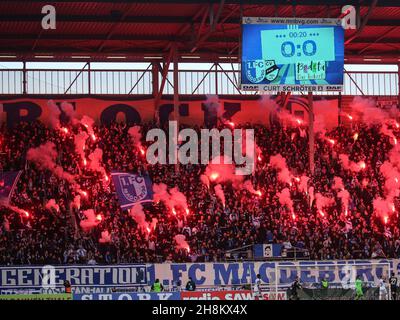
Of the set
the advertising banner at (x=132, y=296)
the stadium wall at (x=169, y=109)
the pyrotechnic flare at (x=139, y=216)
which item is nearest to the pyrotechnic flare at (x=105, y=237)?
the pyrotechnic flare at (x=139, y=216)

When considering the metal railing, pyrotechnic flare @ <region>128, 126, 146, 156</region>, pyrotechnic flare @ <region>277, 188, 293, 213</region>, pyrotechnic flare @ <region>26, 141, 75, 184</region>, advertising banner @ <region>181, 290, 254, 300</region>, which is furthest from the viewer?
the metal railing

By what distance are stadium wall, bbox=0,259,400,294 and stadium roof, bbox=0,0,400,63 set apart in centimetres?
994

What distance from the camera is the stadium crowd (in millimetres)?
34594

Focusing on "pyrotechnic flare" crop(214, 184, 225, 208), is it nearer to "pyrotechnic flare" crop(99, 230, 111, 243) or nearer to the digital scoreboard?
"pyrotechnic flare" crop(99, 230, 111, 243)

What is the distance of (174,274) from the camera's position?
3031 cm

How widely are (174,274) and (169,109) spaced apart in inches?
681

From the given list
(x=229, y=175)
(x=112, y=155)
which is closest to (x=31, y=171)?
(x=112, y=155)

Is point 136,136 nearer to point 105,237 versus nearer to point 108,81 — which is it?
point 108,81

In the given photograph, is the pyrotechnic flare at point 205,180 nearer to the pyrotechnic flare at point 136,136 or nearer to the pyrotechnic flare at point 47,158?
the pyrotechnic flare at point 136,136

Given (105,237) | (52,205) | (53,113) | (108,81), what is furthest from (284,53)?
(108,81)

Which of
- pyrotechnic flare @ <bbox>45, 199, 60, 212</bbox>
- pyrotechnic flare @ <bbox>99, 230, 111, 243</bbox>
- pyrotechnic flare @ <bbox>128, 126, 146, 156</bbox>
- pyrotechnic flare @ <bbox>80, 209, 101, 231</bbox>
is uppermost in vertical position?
pyrotechnic flare @ <bbox>128, 126, 146, 156</bbox>

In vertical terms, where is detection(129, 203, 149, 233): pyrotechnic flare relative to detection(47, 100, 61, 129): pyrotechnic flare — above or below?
below

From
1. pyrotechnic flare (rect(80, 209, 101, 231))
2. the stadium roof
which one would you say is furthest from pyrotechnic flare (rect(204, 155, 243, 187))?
pyrotechnic flare (rect(80, 209, 101, 231))
